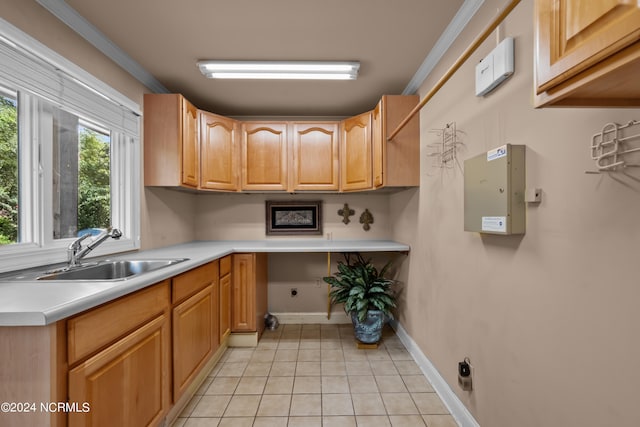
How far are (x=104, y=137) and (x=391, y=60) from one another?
2199 mm

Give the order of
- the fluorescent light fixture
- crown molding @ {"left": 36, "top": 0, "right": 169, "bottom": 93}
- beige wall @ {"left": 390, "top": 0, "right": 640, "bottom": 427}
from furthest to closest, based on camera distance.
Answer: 1. the fluorescent light fixture
2. crown molding @ {"left": 36, "top": 0, "right": 169, "bottom": 93}
3. beige wall @ {"left": 390, "top": 0, "right": 640, "bottom": 427}

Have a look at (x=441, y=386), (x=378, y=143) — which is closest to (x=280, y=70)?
(x=378, y=143)

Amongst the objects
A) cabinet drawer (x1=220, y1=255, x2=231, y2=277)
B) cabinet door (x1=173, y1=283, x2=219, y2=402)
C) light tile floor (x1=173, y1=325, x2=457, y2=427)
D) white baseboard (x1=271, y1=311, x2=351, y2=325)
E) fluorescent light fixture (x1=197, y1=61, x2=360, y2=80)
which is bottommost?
light tile floor (x1=173, y1=325, x2=457, y2=427)

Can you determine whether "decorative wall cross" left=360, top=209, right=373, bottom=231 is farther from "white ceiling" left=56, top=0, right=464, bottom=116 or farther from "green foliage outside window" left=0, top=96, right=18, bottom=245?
"green foliage outside window" left=0, top=96, right=18, bottom=245

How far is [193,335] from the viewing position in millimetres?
1738

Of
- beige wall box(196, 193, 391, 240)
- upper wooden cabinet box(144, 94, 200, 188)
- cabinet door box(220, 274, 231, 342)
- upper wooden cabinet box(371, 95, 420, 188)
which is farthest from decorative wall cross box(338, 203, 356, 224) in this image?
upper wooden cabinet box(144, 94, 200, 188)

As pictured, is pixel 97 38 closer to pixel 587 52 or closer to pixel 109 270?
pixel 109 270

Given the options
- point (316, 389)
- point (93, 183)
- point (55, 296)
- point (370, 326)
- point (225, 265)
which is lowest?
point (316, 389)

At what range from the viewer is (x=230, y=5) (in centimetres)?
149

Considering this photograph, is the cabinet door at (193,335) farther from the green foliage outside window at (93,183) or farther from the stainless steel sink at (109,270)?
the green foliage outside window at (93,183)

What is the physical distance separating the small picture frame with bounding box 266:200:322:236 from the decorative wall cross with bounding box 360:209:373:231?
499 mm

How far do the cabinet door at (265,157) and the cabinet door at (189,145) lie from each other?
0.48 metres

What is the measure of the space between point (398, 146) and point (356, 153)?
1.51 ft

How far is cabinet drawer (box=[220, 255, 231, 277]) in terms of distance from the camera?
87.4 inches
